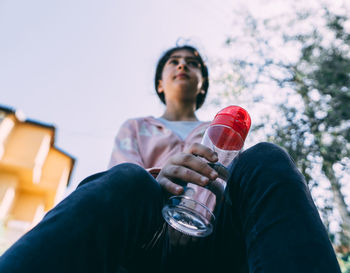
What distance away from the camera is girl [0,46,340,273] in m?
0.55

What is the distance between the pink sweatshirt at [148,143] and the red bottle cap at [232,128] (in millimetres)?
744

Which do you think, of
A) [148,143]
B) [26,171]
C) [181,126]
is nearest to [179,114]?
[181,126]

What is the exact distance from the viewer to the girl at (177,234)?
1.81 feet

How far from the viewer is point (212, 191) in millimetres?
794

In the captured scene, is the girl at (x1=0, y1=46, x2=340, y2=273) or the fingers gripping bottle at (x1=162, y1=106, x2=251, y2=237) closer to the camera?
the girl at (x1=0, y1=46, x2=340, y2=273)

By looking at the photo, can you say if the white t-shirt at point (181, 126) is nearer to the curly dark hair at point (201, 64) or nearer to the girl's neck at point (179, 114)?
the girl's neck at point (179, 114)

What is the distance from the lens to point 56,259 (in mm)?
527

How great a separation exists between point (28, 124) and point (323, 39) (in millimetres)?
8779

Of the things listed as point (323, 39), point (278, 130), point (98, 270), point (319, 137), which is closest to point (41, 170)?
point (278, 130)

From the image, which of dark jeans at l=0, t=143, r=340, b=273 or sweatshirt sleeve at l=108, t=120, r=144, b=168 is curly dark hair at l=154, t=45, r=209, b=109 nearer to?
sweatshirt sleeve at l=108, t=120, r=144, b=168

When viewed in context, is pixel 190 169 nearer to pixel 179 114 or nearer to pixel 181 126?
pixel 181 126

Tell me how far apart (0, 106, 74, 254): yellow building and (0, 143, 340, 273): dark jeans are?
335 inches

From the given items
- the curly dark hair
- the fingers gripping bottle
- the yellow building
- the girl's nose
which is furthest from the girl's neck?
the yellow building

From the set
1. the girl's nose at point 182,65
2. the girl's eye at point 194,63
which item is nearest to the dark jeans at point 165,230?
the girl's nose at point 182,65
